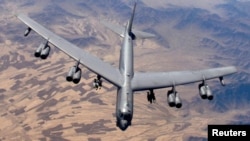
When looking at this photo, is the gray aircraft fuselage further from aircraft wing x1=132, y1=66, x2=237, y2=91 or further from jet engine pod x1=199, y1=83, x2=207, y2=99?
jet engine pod x1=199, y1=83, x2=207, y2=99

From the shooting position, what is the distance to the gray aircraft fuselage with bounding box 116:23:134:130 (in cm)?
6462

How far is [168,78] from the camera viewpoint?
266 ft

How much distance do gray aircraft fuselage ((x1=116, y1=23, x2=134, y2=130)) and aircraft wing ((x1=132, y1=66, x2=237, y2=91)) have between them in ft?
5.93

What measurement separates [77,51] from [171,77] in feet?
69.6

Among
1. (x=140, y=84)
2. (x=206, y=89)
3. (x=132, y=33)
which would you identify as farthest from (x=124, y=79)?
(x=132, y=33)

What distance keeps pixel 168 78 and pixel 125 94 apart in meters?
14.1

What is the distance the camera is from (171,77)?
8144cm

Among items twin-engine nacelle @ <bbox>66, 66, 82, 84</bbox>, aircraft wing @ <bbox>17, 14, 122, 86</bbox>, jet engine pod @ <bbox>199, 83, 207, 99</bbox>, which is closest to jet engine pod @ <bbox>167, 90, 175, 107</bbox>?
jet engine pod @ <bbox>199, 83, 207, 99</bbox>

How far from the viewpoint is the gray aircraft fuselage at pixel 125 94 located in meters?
64.6

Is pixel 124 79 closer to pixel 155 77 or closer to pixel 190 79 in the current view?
pixel 155 77

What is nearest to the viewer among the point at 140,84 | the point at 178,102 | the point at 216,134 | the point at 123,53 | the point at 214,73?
the point at 216,134

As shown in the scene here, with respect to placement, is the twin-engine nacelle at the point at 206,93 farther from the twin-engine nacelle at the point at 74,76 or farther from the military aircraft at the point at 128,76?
the twin-engine nacelle at the point at 74,76

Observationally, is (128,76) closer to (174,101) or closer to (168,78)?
(168,78)

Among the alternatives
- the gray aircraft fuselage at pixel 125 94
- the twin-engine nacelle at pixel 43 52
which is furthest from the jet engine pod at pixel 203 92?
the twin-engine nacelle at pixel 43 52
